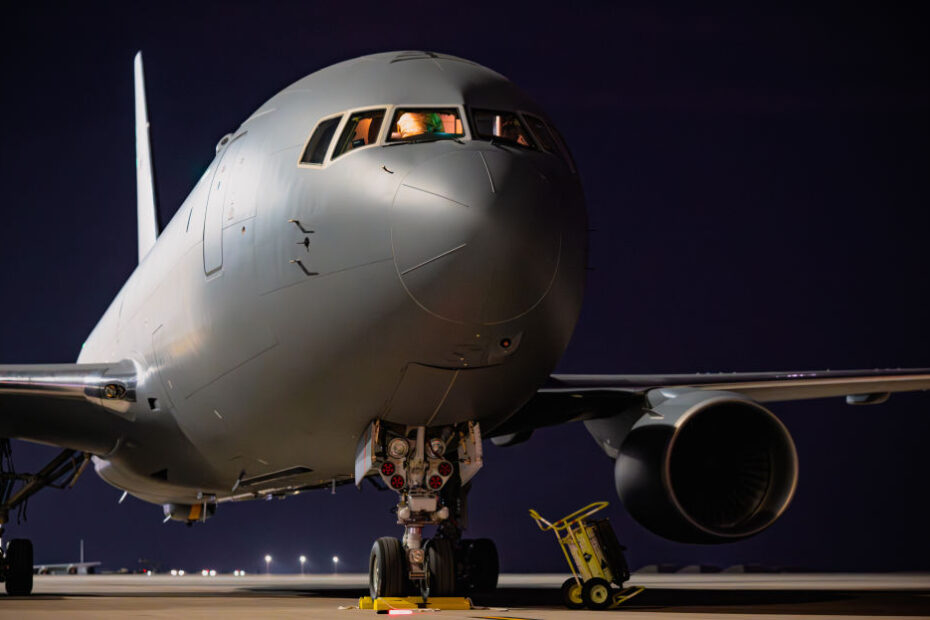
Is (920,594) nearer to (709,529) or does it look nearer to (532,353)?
(709,529)

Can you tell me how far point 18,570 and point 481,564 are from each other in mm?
5759

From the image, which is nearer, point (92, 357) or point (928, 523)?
point (92, 357)

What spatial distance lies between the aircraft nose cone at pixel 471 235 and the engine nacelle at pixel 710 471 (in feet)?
10.9

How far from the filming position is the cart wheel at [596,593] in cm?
962

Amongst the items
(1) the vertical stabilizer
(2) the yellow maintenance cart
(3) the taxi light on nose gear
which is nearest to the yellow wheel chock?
(3) the taxi light on nose gear

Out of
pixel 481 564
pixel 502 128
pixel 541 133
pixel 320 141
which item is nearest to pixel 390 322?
pixel 320 141

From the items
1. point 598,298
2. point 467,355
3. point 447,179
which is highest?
point 598,298

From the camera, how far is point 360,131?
8422mm

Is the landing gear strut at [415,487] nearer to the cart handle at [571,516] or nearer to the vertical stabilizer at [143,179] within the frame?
the cart handle at [571,516]

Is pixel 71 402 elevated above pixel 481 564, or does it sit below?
above

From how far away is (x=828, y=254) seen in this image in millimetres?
41750

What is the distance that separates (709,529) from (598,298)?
98.6 ft

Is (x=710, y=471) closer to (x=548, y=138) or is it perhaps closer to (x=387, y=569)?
(x=387, y=569)

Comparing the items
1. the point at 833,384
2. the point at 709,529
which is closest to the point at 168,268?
the point at 709,529
